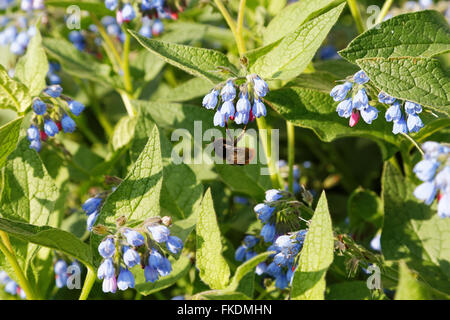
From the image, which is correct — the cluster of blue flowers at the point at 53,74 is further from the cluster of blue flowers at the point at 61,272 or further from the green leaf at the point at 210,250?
the green leaf at the point at 210,250

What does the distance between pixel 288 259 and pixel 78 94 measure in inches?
95.0

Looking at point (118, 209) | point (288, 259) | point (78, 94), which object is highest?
point (78, 94)

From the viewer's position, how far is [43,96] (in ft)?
8.18

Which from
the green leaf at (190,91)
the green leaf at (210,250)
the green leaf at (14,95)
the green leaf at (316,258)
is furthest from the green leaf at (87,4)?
the green leaf at (316,258)

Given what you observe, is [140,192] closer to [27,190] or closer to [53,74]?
[27,190]

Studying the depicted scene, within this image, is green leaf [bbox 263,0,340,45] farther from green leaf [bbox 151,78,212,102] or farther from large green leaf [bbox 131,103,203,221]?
large green leaf [bbox 131,103,203,221]

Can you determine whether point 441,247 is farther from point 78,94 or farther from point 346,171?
point 78,94

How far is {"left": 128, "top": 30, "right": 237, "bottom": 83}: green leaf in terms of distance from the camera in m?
2.12

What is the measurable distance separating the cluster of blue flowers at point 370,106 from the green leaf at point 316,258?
0.45 meters

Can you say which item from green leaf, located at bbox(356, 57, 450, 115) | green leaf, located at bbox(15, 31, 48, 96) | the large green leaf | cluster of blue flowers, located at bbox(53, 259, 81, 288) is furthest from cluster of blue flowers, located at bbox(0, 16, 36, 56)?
green leaf, located at bbox(356, 57, 450, 115)

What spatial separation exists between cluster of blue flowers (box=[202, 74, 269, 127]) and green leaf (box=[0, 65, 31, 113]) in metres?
0.85

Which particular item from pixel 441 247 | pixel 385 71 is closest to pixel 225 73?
pixel 385 71

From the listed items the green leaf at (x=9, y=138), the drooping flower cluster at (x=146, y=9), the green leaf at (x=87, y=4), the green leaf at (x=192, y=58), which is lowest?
the green leaf at (x=9, y=138)

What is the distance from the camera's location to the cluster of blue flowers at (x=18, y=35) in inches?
131
